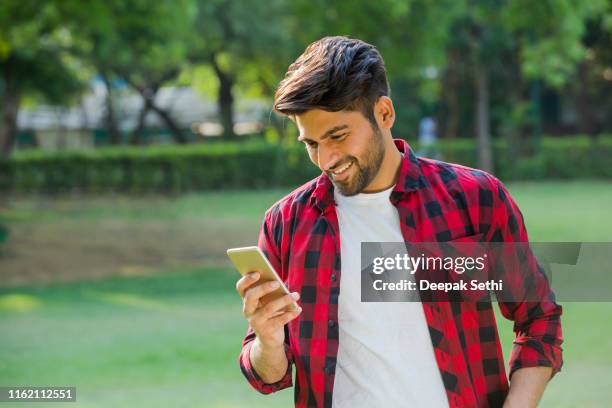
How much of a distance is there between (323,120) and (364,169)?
0.16 m

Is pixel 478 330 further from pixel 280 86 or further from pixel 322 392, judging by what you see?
pixel 280 86

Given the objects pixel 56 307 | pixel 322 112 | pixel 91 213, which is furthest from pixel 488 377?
pixel 91 213

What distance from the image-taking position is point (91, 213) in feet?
76.4

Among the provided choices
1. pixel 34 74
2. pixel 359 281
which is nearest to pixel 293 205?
pixel 359 281

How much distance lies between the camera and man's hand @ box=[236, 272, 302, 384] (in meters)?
2.31

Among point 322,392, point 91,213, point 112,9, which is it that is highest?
point 112,9

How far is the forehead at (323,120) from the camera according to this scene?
2488mm

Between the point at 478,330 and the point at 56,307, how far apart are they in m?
10.2

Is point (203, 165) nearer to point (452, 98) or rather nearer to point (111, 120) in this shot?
point (452, 98)

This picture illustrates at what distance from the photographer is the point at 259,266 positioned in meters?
2.29

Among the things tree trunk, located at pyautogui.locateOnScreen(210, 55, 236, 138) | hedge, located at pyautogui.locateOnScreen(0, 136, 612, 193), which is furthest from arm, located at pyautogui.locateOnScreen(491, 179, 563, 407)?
tree trunk, located at pyautogui.locateOnScreen(210, 55, 236, 138)

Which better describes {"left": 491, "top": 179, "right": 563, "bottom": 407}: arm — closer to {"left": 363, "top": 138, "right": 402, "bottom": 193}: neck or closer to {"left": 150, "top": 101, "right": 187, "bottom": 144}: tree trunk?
{"left": 363, "top": 138, "right": 402, "bottom": 193}: neck

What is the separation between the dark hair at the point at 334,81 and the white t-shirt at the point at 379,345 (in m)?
0.26

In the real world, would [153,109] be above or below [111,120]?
above
